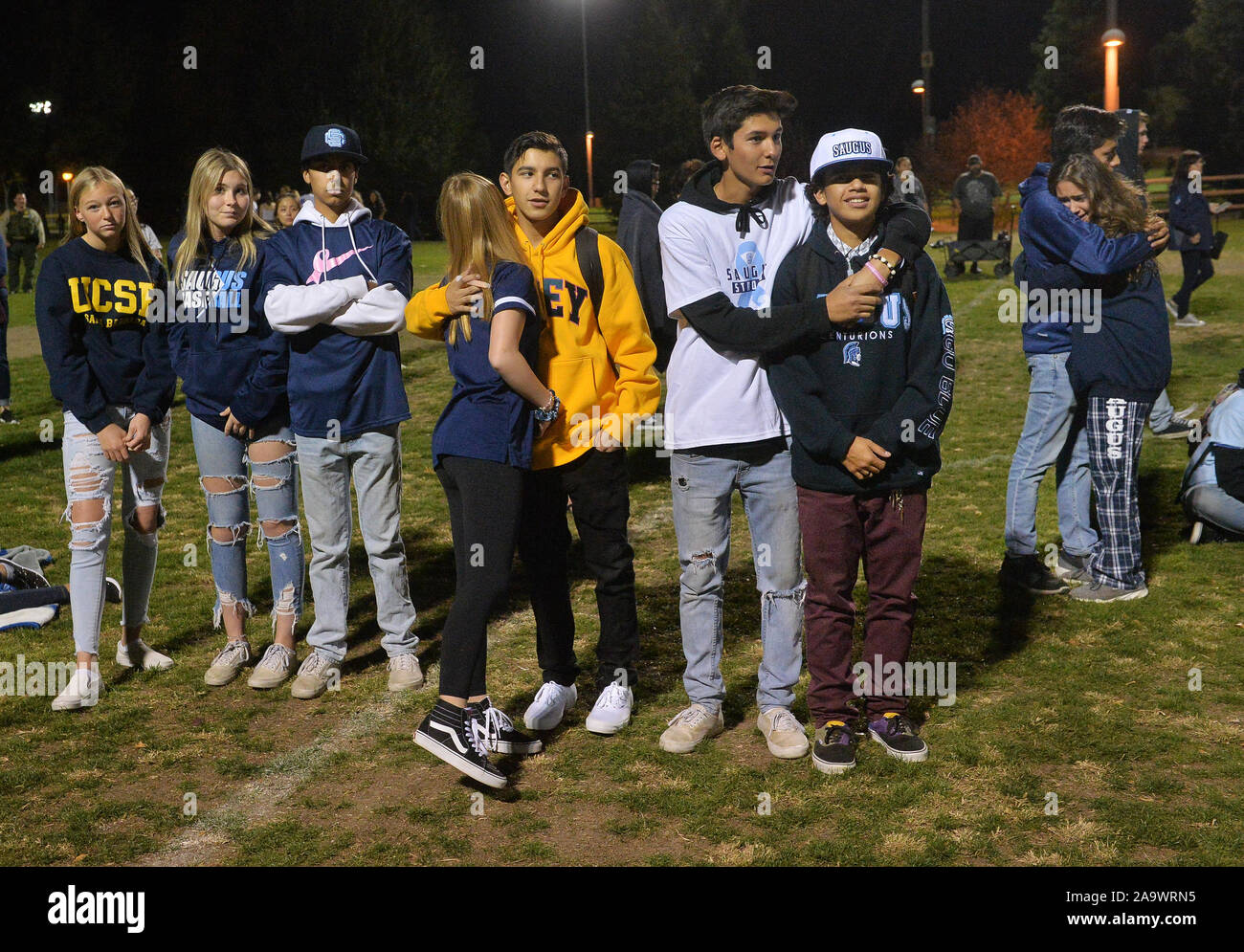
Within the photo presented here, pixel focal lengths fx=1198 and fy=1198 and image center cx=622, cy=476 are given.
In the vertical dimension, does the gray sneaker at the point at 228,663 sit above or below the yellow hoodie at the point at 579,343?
below

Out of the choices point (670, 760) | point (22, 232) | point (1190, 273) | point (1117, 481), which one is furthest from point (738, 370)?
point (22, 232)

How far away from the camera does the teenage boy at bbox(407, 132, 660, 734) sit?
4348 mm

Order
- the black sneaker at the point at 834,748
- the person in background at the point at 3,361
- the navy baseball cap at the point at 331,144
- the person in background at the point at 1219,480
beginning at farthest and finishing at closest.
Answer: the person in background at the point at 3,361
the person in background at the point at 1219,480
the navy baseball cap at the point at 331,144
the black sneaker at the point at 834,748

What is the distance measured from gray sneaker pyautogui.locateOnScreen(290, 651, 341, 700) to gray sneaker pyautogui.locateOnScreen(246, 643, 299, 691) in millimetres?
88

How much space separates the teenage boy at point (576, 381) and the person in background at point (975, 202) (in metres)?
18.0

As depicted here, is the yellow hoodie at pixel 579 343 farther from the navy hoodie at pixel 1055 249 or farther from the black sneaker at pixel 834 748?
the navy hoodie at pixel 1055 249

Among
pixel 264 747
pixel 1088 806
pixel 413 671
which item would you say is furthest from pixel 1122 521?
pixel 264 747

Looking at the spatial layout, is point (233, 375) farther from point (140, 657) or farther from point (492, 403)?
point (492, 403)

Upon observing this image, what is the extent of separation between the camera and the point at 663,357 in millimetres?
6801

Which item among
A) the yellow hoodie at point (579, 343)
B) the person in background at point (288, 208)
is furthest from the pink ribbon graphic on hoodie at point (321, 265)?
the person in background at point (288, 208)

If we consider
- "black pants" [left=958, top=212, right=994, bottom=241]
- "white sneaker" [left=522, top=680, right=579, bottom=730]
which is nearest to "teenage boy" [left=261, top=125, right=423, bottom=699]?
"white sneaker" [left=522, top=680, right=579, bottom=730]

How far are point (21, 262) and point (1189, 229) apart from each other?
2155 cm

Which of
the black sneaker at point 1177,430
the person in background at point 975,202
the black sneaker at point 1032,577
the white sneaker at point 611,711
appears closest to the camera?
the white sneaker at point 611,711

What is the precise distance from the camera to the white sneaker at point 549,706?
469 centimetres
